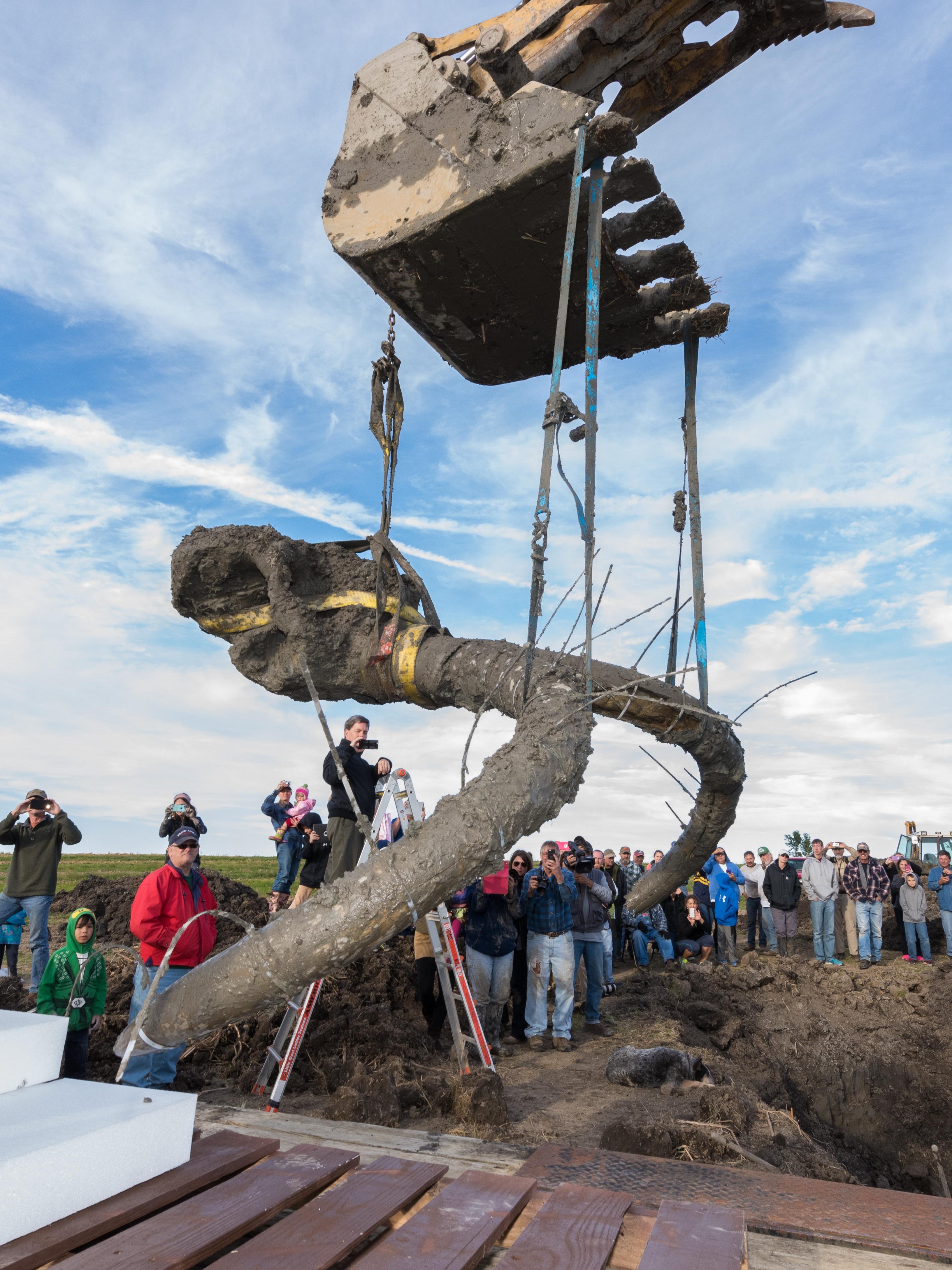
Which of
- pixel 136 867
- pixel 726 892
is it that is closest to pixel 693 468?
pixel 726 892

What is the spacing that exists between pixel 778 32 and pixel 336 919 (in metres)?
5.62

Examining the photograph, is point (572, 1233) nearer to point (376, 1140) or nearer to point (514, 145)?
point (376, 1140)

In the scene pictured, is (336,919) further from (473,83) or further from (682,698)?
(473,83)

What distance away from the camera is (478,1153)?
10.2ft

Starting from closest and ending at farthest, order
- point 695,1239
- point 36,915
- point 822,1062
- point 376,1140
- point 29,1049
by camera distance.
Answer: point 695,1239 → point 29,1049 → point 376,1140 → point 36,915 → point 822,1062

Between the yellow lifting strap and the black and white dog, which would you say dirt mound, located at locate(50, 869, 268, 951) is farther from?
the black and white dog

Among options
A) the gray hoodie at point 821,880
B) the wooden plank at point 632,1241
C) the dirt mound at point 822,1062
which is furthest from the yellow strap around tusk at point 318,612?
the gray hoodie at point 821,880

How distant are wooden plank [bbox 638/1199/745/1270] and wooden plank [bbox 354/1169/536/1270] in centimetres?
41

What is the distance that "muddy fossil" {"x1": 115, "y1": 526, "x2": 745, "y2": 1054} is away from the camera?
318cm

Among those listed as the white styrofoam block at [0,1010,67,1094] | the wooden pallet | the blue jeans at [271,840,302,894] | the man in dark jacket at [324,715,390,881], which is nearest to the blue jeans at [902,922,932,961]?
the blue jeans at [271,840,302,894]

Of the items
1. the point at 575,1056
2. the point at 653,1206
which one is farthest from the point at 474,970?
the point at 653,1206

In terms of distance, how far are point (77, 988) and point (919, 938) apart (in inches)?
467

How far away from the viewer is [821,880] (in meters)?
12.1

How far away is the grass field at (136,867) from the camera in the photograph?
1491 centimetres
